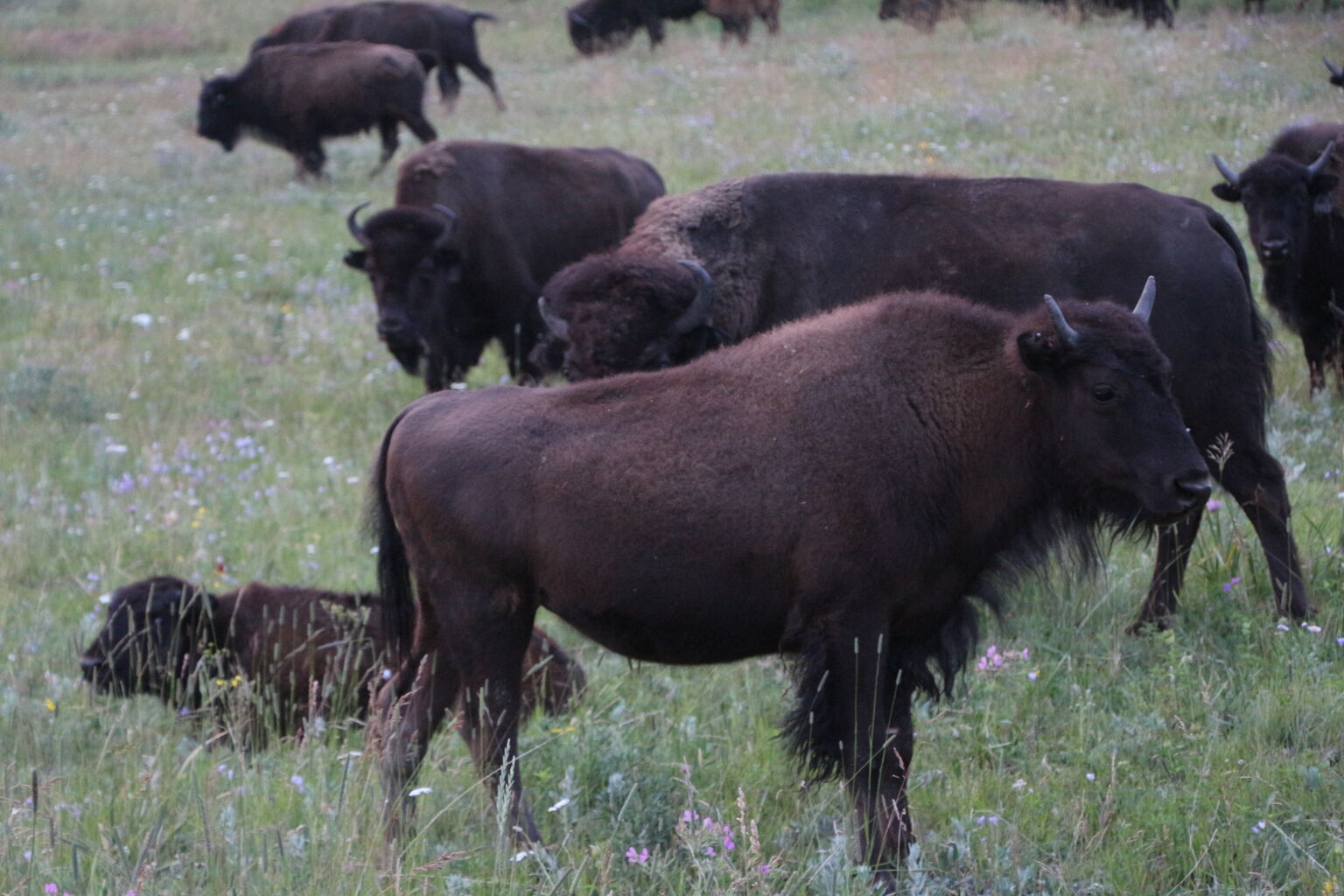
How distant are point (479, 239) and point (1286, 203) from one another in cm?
585

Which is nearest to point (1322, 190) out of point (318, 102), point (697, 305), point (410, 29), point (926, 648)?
point (697, 305)

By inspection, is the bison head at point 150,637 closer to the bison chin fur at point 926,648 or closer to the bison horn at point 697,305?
the bison horn at point 697,305

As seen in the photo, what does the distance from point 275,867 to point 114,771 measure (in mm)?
1357

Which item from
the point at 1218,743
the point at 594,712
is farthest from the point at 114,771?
the point at 1218,743

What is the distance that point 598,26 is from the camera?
3450 cm

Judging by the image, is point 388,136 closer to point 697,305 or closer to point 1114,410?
point 697,305

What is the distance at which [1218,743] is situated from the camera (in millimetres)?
4547

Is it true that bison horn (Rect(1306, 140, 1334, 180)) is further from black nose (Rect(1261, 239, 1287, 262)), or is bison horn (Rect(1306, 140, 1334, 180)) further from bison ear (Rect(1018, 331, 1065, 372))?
bison ear (Rect(1018, 331, 1065, 372))

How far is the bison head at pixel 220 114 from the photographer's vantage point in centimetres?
2258

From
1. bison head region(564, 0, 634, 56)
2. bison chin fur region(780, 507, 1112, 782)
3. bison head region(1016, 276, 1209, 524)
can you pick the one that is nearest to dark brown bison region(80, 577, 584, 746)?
bison chin fur region(780, 507, 1112, 782)

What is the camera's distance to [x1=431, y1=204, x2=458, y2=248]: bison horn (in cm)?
1021

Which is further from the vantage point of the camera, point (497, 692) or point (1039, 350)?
point (497, 692)

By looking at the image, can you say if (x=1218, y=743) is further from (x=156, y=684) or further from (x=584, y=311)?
(x=156, y=684)

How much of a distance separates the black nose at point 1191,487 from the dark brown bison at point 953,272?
2.04m
